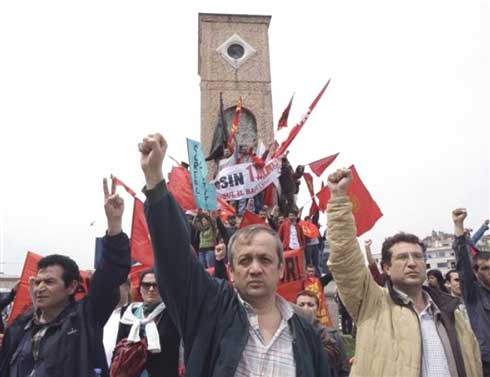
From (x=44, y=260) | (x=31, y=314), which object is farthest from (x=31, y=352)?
(x=44, y=260)

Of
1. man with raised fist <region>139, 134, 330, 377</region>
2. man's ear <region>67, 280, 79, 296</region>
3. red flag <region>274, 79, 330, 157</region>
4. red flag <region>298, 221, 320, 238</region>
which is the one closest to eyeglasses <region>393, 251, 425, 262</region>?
man with raised fist <region>139, 134, 330, 377</region>

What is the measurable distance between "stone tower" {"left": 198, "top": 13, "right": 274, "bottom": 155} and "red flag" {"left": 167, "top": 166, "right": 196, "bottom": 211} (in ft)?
30.9

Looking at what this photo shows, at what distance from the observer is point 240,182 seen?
1045 cm

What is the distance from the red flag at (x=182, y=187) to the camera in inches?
326

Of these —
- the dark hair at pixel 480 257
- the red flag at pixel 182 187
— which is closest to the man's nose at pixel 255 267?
the dark hair at pixel 480 257

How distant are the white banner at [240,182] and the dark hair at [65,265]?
24.8 ft

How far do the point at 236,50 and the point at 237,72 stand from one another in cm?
106

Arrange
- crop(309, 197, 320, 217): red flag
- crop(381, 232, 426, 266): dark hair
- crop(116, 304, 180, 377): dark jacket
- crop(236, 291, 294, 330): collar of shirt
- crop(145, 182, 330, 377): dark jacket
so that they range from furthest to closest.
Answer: crop(309, 197, 320, 217): red flag
crop(116, 304, 180, 377): dark jacket
crop(381, 232, 426, 266): dark hair
crop(236, 291, 294, 330): collar of shirt
crop(145, 182, 330, 377): dark jacket

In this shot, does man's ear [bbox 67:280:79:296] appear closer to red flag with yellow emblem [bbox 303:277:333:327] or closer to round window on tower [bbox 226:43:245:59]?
red flag with yellow emblem [bbox 303:277:333:327]

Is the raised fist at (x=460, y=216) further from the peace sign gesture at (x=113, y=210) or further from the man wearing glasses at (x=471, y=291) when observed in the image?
the peace sign gesture at (x=113, y=210)

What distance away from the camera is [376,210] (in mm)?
7129

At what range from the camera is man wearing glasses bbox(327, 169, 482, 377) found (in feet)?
7.50

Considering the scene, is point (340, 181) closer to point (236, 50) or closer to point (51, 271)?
point (51, 271)

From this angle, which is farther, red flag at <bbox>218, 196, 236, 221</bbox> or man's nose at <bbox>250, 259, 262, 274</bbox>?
red flag at <bbox>218, 196, 236, 221</bbox>
